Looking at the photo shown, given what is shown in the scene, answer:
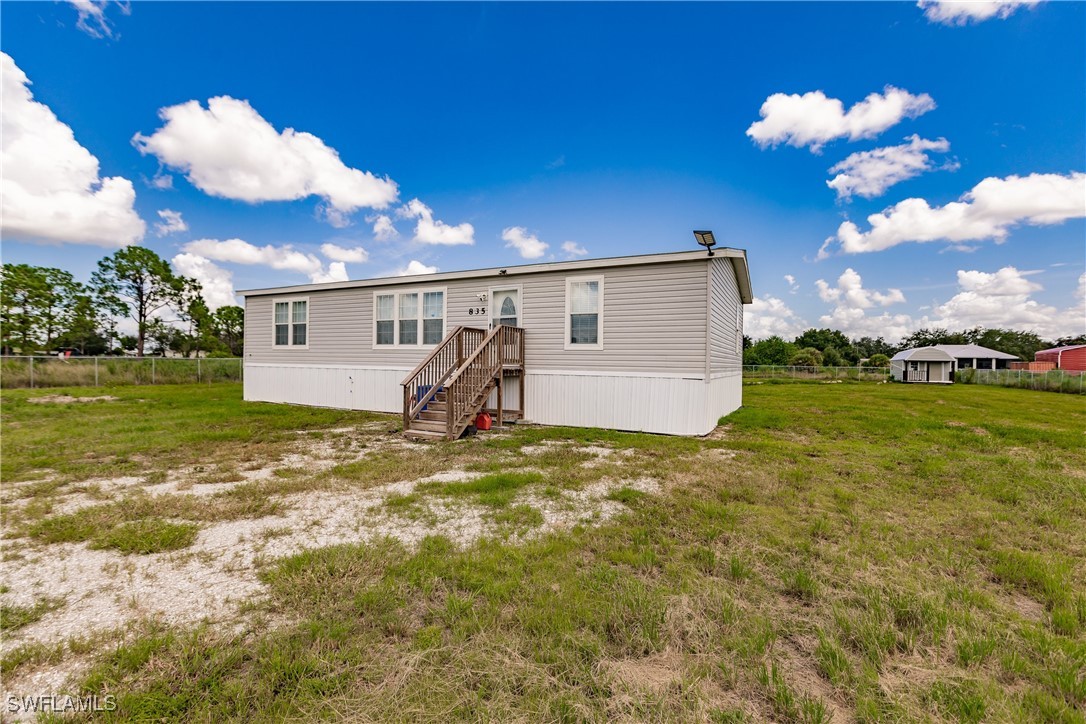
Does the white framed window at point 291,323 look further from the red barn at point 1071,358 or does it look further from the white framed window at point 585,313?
the red barn at point 1071,358

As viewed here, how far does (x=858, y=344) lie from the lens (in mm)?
58594

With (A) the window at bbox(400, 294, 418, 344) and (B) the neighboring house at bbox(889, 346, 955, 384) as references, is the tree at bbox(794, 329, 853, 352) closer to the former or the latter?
(B) the neighboring house at bbox(889, 346, 955, 384)

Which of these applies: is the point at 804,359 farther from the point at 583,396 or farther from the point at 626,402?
the point at 583,396

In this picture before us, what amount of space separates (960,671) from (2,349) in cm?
4096

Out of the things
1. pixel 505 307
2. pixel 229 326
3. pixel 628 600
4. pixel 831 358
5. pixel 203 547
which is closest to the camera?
pixel 628 600

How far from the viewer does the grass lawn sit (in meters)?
1.75

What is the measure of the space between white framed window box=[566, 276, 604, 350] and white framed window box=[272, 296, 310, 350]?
26.6 ft

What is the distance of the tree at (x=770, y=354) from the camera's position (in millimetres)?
37719

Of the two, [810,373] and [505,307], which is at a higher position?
[505,307]

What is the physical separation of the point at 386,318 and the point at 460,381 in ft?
14.4

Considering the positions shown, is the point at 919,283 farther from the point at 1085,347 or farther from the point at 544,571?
the point at 544,571

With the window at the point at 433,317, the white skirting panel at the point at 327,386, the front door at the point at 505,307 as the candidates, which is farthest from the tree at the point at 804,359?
the white skirting panel at the point at 327,386

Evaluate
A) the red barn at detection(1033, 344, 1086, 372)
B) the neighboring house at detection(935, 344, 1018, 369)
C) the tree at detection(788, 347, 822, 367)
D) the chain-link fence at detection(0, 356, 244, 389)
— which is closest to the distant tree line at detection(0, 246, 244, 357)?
the chain-link fence at detection(0, 356, 244, 389)

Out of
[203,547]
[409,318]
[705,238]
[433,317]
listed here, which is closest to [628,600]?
[203,547]
